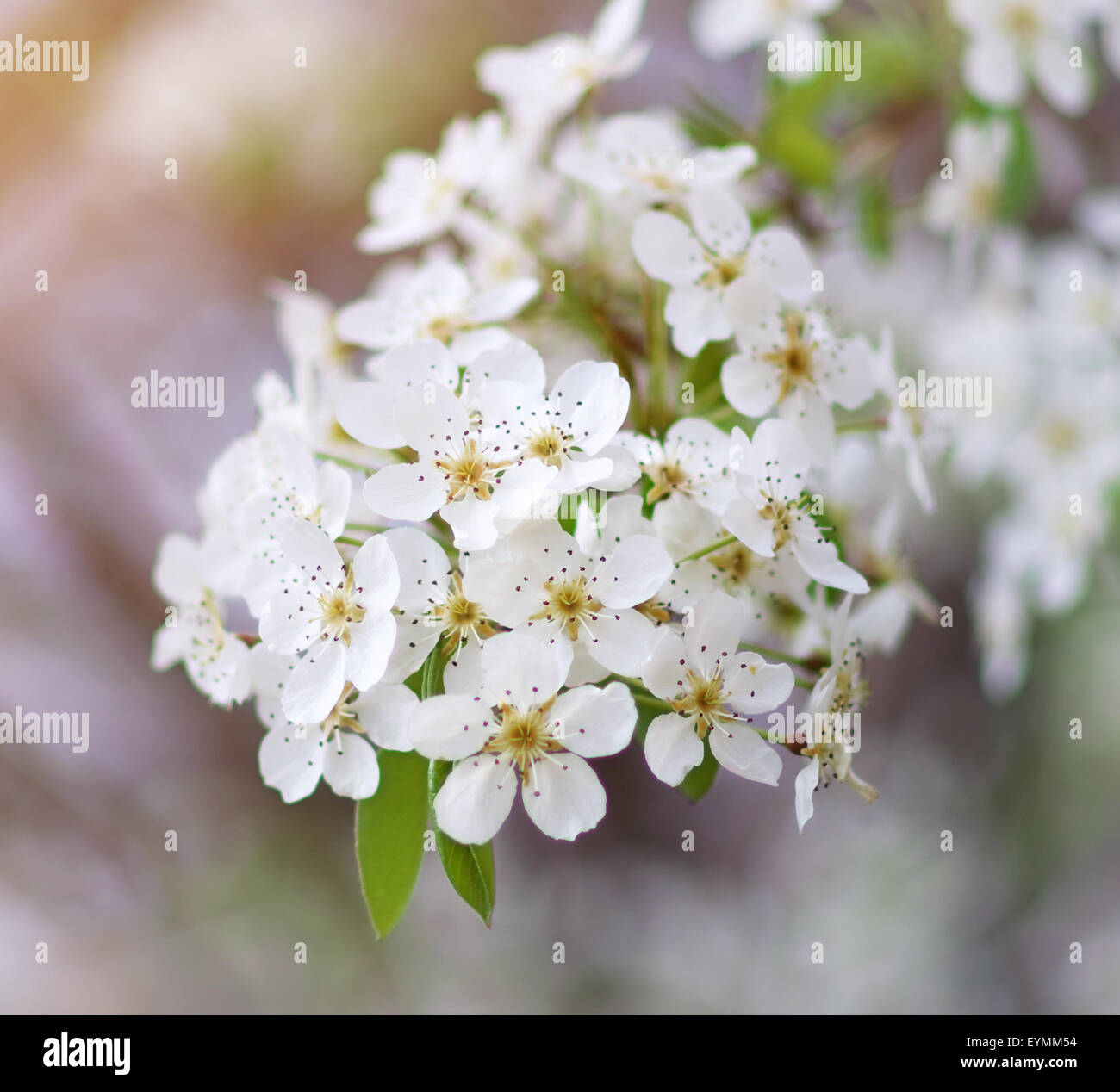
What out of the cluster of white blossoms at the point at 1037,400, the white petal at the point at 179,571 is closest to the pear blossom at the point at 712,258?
the white petal at the point at 179,571

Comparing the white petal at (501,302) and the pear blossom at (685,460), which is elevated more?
the white petal at (501,302)

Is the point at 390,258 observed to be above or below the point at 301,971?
above

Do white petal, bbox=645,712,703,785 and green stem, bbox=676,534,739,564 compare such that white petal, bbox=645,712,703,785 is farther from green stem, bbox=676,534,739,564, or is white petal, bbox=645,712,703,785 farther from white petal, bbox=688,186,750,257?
white petal, bbox=688,186,750,257

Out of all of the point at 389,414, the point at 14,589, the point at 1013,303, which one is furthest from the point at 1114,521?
the point at 14,589

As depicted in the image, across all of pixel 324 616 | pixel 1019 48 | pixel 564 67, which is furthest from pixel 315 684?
pixel 1019 48

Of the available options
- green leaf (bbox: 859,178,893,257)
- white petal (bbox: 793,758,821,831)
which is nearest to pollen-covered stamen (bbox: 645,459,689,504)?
white petal (bbox: 793,758,821,831)

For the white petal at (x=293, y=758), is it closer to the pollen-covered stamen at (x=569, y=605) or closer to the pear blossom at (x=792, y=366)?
the pollen-covered stamen at (x=569, y=605)

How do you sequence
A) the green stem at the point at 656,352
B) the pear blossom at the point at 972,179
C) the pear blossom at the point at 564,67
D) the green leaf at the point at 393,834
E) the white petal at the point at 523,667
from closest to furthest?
1. the white petal at the point at 523,667
2. the green leaf at the point at 393,834
3. the green stem at the point at 656,352
4. the pear blossom at the point at 564,67
5. the pear blossom at the point at 972,179

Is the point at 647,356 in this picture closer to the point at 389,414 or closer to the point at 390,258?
the point at 389,414

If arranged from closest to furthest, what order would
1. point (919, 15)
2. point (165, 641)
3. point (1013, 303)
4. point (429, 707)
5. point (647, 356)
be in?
point (429, 707)
point (165, 641)
point (647, 356)
point (919, 15)
point (1013, 303)
